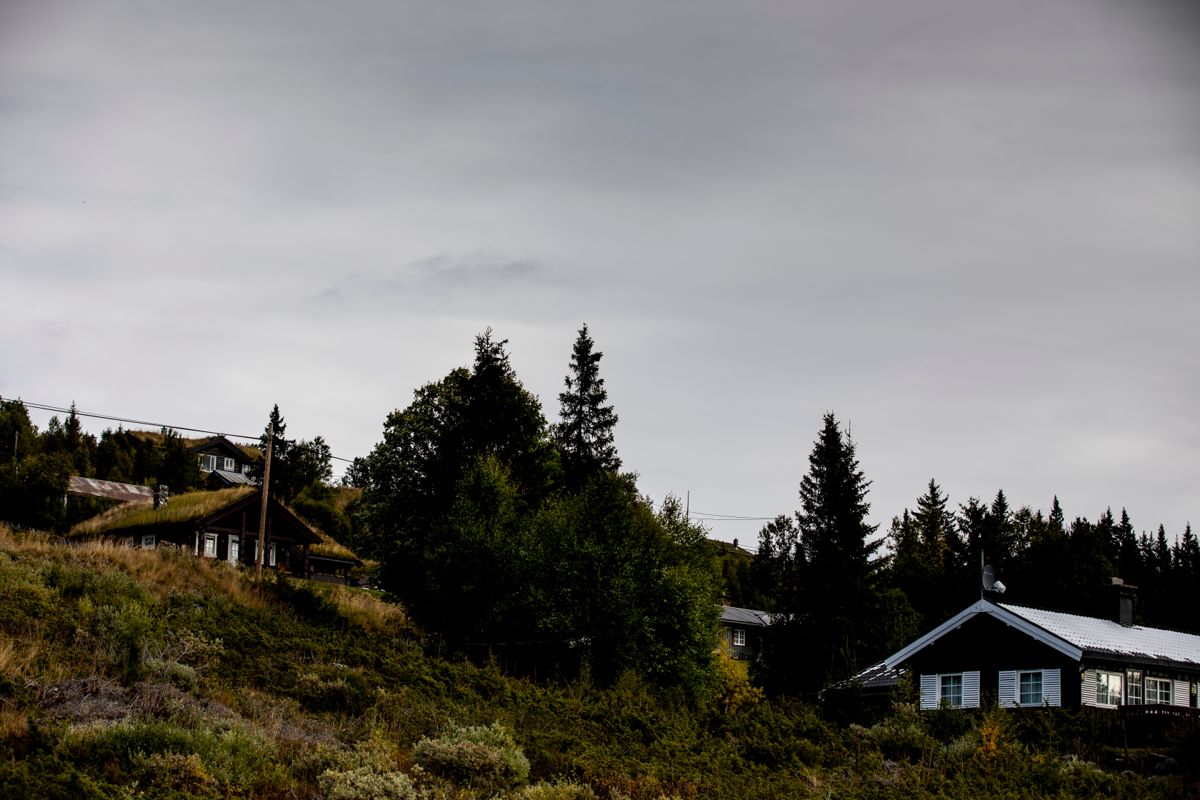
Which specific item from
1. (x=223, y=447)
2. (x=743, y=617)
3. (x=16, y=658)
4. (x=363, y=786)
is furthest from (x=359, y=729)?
(x=223, y=447)

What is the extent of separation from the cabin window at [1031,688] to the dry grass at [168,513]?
3586cm

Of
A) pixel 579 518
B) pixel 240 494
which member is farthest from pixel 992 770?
pixel 240 494

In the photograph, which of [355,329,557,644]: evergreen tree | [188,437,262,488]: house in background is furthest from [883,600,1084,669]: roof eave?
[188,437,262,488]: house in background

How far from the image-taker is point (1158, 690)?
133ft

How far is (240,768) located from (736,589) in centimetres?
7593

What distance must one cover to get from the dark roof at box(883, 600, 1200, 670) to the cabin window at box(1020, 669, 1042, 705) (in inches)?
52.4

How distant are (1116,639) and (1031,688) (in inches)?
162

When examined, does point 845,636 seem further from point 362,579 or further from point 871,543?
point 362,579

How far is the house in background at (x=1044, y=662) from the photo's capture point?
127 feet

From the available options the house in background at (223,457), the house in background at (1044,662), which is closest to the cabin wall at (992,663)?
the house in background at (1044,662)

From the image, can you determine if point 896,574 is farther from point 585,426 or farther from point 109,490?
point 109,490

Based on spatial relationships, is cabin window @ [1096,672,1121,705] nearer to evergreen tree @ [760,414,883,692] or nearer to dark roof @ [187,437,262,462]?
evergreen tree @ [760,414,883,692]

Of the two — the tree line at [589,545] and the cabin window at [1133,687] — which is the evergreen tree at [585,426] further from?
the cabin window at [1133,687]

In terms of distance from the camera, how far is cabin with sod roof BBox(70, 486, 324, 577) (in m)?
54.1
